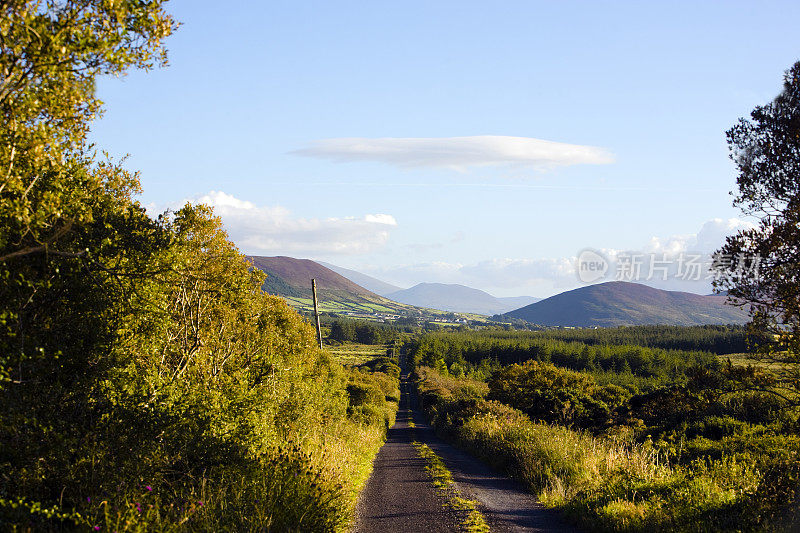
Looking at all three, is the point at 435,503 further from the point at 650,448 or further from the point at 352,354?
the point at 352,354

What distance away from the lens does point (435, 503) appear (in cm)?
1193

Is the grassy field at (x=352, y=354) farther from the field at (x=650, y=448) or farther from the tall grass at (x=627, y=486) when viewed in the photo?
the tall grass at (x=627, y=486)

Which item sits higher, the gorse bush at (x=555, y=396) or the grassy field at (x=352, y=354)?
the gorse bush at (x=555, y=396)

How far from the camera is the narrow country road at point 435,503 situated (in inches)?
398

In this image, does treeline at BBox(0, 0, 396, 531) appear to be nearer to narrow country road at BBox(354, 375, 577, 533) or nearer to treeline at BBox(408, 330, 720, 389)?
narrow country road at BBox(354, 375, 577, 533)

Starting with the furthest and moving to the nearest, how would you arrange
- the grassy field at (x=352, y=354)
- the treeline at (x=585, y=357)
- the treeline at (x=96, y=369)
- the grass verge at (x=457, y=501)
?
the grassy field at (x=352, y=354) < the treeline at (x=585, y=357) < the grass verge at (x=457, y=501) < the treeline at (x=96, y=369)

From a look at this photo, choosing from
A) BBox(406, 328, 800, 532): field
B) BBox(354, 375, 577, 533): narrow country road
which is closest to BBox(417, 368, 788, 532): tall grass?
BBox(406, 328, 800, 532): field

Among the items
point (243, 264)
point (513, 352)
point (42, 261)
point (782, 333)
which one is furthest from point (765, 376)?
point (513, 352)

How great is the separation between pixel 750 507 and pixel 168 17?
452 inches

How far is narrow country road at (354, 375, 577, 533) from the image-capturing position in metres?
10.1

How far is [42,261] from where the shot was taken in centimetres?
853

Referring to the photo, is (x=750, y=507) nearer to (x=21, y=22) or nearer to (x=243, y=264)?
(x=21, y=22)

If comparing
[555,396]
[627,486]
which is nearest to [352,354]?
[555,396]

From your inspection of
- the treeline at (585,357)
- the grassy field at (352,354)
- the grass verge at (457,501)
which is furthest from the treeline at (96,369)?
the grassy field at (352,354)
